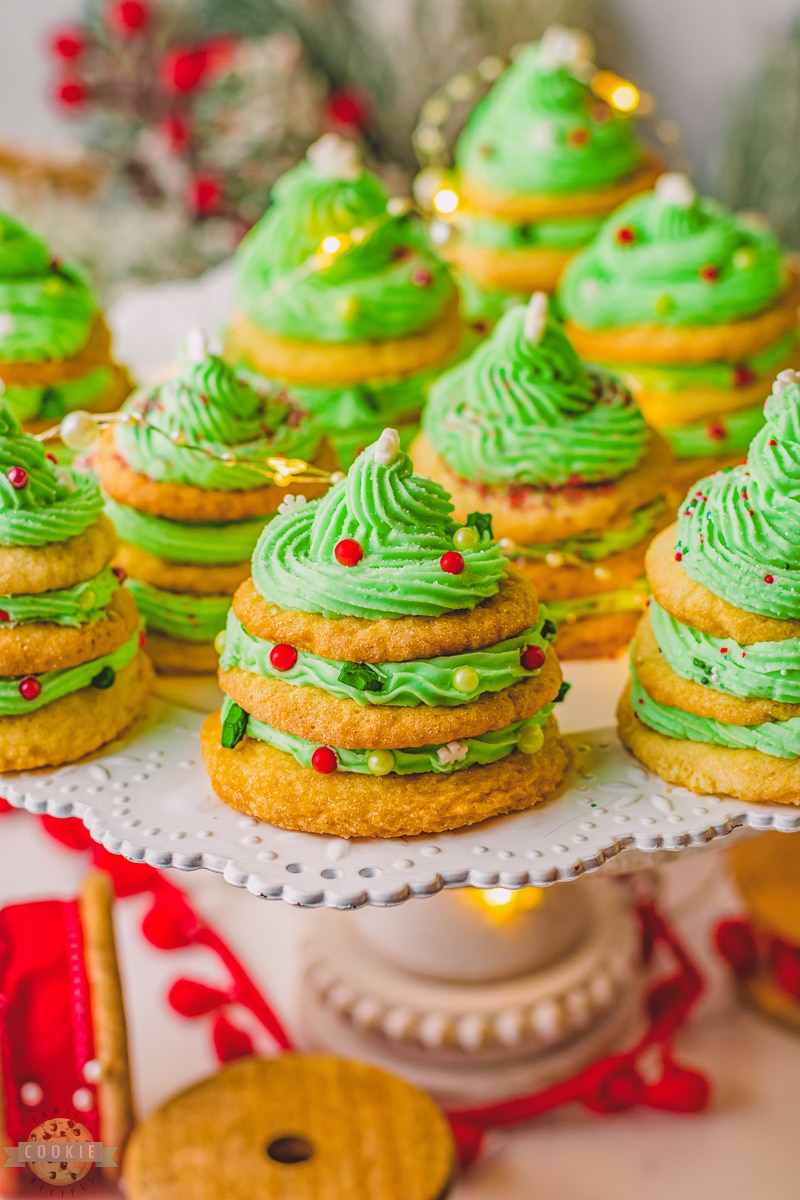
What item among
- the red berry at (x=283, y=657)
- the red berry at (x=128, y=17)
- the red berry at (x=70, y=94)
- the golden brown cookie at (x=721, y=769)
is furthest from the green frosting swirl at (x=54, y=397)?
the red berry at (x=128, y=17)

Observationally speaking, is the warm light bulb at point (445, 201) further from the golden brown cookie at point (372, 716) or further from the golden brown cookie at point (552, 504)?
the golden brown cookie at point (372, 716)

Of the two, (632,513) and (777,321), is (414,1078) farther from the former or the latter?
(777,321)

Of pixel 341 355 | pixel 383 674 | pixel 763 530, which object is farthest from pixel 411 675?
pixel 341 355

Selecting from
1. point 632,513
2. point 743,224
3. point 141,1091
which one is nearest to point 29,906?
point 141,1091

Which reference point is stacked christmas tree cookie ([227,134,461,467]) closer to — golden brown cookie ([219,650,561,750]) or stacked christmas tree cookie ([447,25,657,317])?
stacked christmas tree cookie ([447,25,657,317])

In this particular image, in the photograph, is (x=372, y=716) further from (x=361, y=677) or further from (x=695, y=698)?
(x=695, y=698)
